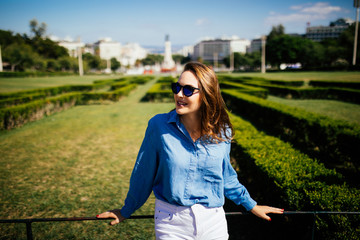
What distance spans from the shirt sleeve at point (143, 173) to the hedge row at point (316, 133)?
19.1 feet

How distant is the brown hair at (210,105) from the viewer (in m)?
1.43

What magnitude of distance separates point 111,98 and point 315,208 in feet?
51.9

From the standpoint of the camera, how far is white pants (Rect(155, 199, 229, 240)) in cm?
136

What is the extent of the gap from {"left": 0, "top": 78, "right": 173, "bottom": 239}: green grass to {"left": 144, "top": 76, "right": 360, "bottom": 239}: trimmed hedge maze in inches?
77.1

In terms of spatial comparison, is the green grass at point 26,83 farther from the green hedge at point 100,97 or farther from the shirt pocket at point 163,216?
the shirt pocket at point 163,216

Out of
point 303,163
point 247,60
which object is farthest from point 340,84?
point 247,60

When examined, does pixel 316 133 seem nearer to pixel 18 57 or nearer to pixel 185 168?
pixel 185 168

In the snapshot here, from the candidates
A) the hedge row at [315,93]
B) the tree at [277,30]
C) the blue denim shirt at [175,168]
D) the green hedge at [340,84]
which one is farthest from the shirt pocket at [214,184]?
the tree at [277,30]

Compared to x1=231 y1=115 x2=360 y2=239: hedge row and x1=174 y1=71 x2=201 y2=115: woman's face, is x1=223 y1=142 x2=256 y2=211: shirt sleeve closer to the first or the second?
x1=174 y1=71 x2=201 y2=115: woman's face

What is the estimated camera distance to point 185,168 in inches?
53.4

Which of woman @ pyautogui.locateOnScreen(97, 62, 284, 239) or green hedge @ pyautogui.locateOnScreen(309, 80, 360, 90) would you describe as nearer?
woman @ pyautogui.locateOnScreen(97, 62, 284, 239)

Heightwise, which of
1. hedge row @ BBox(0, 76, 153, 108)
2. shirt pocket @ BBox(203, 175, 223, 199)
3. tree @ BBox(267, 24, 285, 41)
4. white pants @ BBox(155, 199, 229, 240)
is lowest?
white pants @ BBox(155, 199, 229, 240)

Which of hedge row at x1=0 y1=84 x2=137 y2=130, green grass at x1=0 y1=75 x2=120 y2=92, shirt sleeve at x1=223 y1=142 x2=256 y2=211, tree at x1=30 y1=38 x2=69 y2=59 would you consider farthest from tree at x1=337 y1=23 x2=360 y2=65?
tree at x1=30 y1=38 x2=69 y2=59

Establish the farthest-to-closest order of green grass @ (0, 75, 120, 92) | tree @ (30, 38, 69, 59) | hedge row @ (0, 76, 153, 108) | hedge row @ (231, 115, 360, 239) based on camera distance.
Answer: tree @ (30, 38, 69, 59)
green grass @ (0, 75, 120, 92)
hedge row @ (0, 76, 153, 108)
hedge row @ (231, 115, 360, 239)
